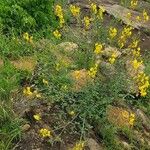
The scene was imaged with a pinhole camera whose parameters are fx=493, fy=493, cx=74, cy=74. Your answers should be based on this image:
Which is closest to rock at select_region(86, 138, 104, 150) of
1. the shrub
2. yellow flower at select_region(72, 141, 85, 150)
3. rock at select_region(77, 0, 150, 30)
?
yellow flower at select_region(72, 141, 85, 150)

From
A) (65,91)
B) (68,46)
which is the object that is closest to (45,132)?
(65,91)

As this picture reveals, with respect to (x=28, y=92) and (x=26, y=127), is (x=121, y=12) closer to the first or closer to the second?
(x=28, y=92)

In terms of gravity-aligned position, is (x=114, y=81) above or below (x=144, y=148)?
above

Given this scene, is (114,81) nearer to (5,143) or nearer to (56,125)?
(56,125)

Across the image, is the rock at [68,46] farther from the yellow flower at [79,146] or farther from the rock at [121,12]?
the rock at [121,12]

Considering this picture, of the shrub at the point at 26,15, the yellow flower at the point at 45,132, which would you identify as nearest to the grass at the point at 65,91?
the yellow flower at the point at 45,132

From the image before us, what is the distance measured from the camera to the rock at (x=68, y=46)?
6845 mm

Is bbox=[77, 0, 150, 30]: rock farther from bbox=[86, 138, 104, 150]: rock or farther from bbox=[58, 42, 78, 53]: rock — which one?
bbox=[86, 138, 104, 150]: rock

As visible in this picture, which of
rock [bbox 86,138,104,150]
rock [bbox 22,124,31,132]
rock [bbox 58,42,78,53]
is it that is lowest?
rock [bbox 86,138,104,150]

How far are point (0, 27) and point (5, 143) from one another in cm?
240

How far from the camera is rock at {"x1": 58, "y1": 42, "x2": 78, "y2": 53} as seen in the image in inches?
269

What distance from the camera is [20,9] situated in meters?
7.48

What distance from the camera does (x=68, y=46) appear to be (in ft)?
22.9

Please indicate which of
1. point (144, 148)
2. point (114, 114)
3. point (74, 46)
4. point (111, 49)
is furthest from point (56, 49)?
point (144, 148)
